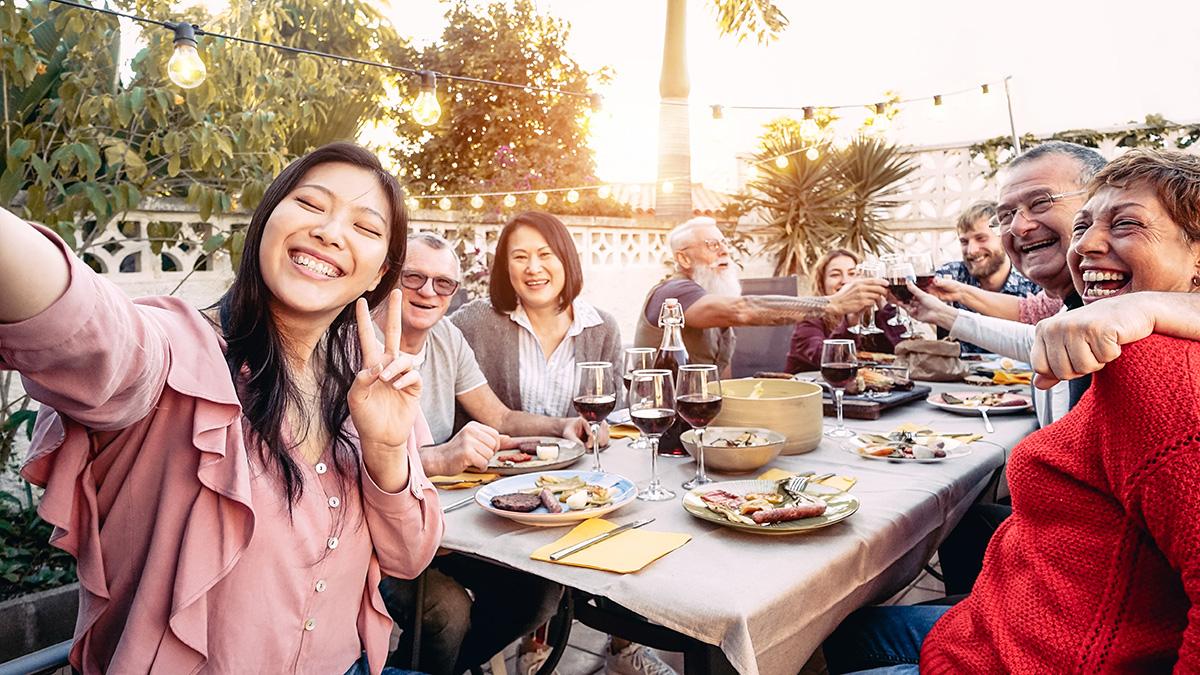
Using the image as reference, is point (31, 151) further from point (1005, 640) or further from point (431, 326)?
point (1005, 640)

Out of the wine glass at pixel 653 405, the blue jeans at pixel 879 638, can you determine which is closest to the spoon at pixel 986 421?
the blue jeans at pixel 879 638

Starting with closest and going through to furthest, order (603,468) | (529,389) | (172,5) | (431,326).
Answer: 1. (603,468)
2. (431,326)
3. (529,389)
4. (172,5)

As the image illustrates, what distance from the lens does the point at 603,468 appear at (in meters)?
1.92

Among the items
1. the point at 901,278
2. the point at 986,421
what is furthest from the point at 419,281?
the point at 986,421

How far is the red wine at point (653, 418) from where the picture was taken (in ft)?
5.24

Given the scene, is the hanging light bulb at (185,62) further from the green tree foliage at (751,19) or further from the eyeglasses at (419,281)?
the green tree foliage at (751,19)

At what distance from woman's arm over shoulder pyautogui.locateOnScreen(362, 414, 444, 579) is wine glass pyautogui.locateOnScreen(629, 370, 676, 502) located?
0.48 m

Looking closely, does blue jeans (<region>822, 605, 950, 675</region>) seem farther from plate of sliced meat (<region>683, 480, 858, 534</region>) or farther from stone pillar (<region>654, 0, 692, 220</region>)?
stone pillar (<region>654, 0, 692, 220</region>)

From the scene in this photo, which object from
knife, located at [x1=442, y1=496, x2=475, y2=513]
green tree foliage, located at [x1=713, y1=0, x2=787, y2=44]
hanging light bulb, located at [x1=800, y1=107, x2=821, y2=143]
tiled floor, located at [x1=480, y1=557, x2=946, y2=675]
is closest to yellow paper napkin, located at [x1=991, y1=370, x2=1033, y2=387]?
tiled floor, located at [x1=480, y1=557, x2=946, y2=675]

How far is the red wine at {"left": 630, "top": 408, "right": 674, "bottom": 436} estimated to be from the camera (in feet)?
5.24

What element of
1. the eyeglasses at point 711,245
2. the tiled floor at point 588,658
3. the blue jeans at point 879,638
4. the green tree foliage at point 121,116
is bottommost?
the tiled floor at point 588,658

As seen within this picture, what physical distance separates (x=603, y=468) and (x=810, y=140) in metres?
8.03

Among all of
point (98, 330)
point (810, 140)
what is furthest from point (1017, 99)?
point (98, 330)

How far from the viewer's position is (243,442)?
1.13m
